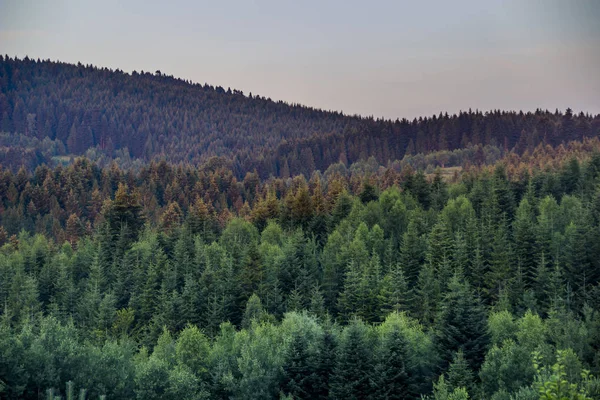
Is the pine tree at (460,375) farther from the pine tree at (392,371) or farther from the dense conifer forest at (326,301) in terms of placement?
the pine tree at (392,371)

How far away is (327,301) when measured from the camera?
94.8 metres

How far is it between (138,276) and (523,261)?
5624 cm

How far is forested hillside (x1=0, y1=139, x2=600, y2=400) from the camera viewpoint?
53.2 metres

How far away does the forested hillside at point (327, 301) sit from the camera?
53.2m

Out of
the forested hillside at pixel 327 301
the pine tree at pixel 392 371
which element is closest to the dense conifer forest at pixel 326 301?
the pine tree at pixel 392 371

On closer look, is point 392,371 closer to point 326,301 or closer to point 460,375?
point 460,375

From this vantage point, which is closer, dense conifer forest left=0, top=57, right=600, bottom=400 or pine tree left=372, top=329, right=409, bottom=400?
dense conifer forest left=0, top=57, right=600, bottom=400

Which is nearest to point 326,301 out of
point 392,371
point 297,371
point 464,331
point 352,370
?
point 464,331

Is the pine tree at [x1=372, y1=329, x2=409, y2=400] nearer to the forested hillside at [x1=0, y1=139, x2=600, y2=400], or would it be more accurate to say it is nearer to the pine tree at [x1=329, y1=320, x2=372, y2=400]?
the forested hillside at [x1=0, y1=139, x2=600, y2=400]

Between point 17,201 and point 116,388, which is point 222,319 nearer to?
point 116,388

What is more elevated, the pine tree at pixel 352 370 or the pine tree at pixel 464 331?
the pine tree at pixel 464 331

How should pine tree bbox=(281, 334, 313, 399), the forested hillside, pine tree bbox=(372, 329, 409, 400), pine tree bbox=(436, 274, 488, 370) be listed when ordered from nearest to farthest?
the forested hillside → pine tree bbox=(372, 329, 409, 400) → pine tree bbox=(281, 334, 313, 399) → pine tree bbox=(436, 274, 488, 370)

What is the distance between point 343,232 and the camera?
119250 mm

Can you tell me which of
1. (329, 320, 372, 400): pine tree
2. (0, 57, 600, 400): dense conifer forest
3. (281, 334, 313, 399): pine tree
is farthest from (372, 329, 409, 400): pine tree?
(281, 334, 313, 399): pine tree
